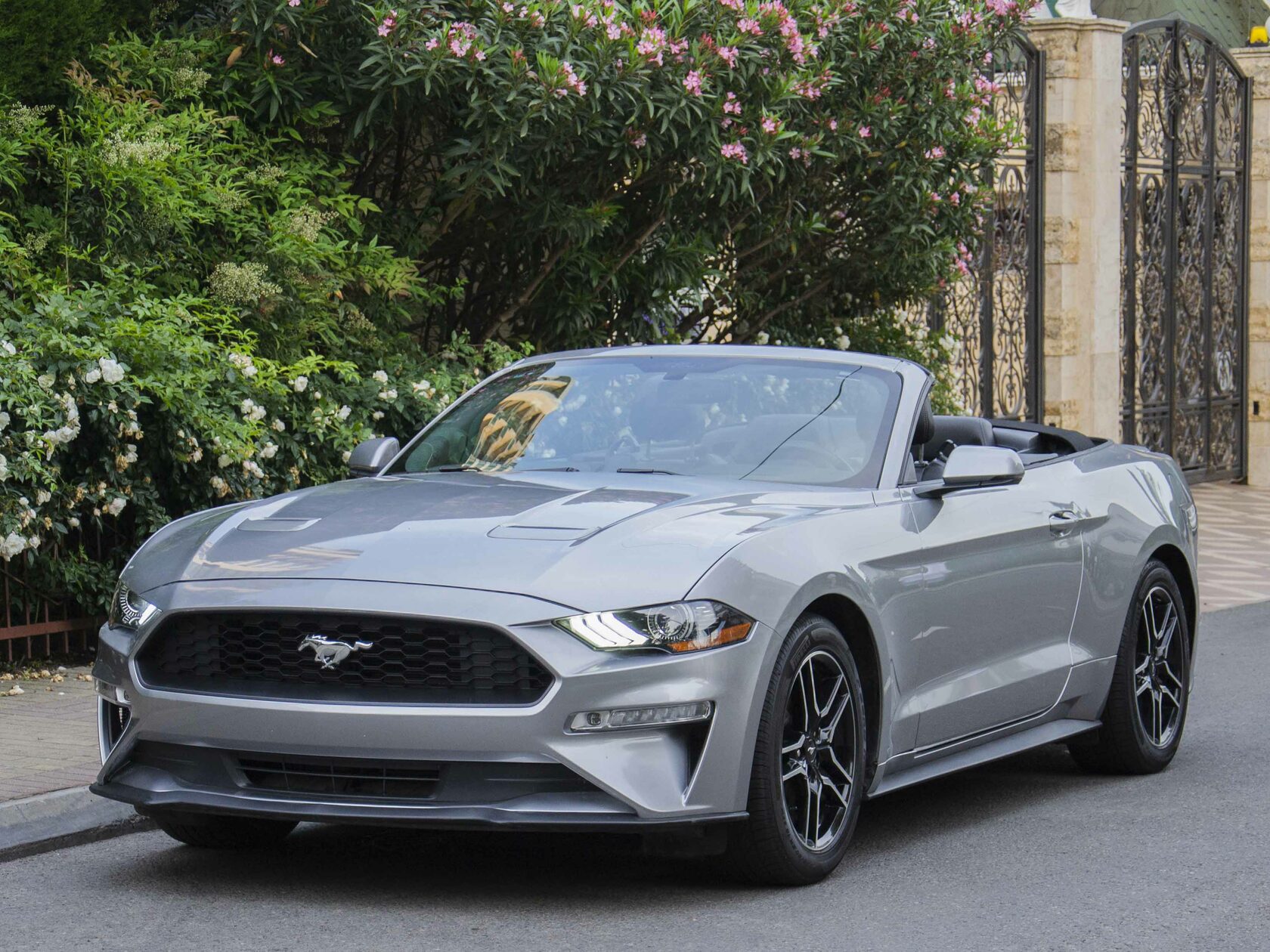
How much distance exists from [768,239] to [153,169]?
5055mm

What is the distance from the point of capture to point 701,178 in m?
13.1

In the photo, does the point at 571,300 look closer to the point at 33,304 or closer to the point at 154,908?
the point at 33,304

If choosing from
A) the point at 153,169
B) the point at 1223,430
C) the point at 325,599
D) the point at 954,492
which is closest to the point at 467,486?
the point at 325,599

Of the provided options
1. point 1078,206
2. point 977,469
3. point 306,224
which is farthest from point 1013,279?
point 977,469

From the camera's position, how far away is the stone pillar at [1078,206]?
2019 cm

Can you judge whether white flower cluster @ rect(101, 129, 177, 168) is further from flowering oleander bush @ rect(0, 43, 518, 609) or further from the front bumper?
the front bumper

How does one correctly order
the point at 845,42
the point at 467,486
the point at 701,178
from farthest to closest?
1. the point at 845,42
2. the point at 701,178
3. the point at 467,486


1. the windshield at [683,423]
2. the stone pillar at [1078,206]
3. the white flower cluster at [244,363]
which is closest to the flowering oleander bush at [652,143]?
the white flower cluster at [244,363]

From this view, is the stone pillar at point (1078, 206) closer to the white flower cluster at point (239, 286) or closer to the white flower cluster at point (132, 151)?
the white flower cluster at point (239, 286)

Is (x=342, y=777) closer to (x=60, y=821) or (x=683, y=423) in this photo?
(x=60, y=821)

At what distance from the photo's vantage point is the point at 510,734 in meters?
5.22

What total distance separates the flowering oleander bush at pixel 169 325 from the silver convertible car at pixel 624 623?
258 cm

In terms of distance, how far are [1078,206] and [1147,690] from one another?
13187mm

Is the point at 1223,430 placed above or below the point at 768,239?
below
